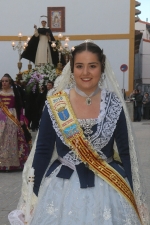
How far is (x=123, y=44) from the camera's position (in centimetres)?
2566

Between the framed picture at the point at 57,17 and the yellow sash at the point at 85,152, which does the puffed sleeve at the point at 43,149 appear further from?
the framed picture at the point at 57,17

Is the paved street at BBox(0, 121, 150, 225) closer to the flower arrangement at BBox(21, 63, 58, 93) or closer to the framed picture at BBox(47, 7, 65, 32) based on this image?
the flower arrangement at BBox(21, 63, 58, 93)

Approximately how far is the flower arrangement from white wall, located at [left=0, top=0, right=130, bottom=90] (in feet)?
35.8

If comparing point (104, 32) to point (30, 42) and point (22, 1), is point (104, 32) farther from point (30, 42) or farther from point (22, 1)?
point (30, 42)

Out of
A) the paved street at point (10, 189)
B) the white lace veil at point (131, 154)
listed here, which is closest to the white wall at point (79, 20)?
the paved street at point (10, 189)

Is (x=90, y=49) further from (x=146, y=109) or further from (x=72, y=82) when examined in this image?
(x=146, y=109)

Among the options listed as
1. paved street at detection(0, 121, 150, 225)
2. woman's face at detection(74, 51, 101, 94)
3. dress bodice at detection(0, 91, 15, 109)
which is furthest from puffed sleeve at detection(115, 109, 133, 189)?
dress bodice at detection(0, 91, 15, 109)

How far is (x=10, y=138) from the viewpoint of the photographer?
28.5 ft

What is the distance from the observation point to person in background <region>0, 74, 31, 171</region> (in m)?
8.45

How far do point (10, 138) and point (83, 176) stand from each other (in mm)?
5714

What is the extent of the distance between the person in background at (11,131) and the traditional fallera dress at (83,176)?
17.0ft

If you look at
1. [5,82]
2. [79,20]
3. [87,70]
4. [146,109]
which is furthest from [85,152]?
[79,20]

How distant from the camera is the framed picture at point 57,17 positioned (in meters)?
25.8

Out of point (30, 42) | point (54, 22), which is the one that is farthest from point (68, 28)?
point (30, 42)
